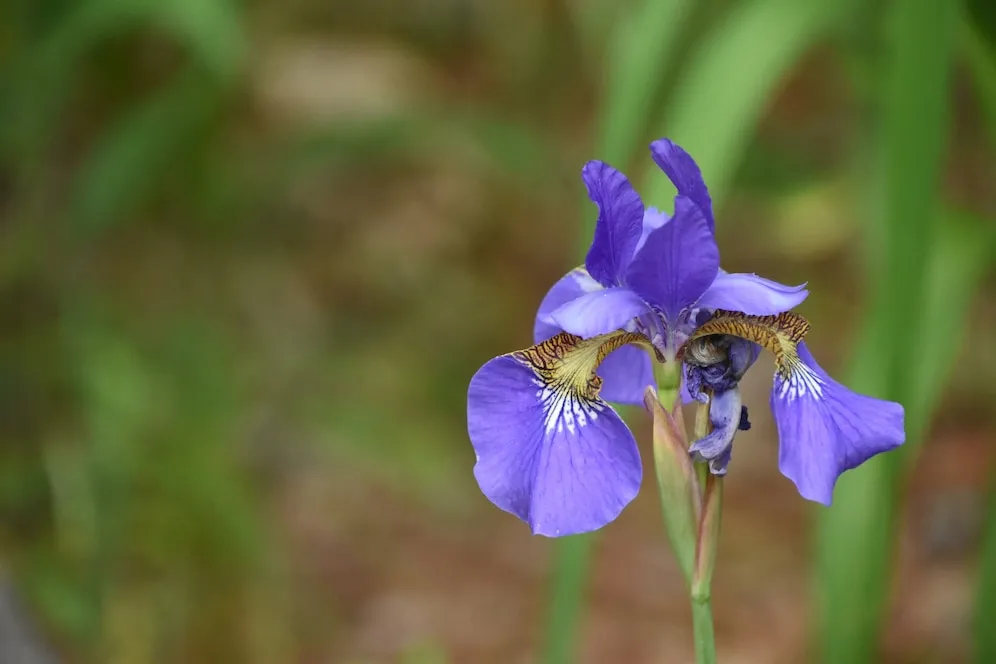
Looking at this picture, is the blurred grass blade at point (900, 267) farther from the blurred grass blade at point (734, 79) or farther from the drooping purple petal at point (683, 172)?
the drooping purple petal at point (683, 172)

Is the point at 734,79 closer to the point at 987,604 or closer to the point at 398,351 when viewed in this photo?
the point at 987,604

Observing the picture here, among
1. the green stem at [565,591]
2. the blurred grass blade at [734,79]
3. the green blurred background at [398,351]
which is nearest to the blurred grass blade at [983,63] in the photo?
the green blurred background at [398,351]

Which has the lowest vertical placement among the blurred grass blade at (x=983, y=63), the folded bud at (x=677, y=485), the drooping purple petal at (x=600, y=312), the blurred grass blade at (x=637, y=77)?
the folded bud at (x=677, y=485)

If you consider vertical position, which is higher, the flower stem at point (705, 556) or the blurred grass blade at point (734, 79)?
the blurred grass blade at point (734, 79)

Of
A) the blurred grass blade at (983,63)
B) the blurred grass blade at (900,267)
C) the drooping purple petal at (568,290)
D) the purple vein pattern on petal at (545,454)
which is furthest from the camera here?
the blurred grass blade at (983,63)

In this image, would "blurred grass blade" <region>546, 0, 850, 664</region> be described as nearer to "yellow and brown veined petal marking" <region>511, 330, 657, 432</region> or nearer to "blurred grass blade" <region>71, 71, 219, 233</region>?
"yellow and brown veined petal marking" <region>511, 330, 657, 432</region>

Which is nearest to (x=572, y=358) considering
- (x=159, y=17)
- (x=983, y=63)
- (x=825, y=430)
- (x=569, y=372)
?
(x=569, y=372)

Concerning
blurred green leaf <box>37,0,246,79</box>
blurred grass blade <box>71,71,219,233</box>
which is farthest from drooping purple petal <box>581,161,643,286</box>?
blurred grass blade <box>71,71,219,233</box>

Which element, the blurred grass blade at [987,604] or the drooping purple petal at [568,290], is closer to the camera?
the drooping purple petal at [568,290]
